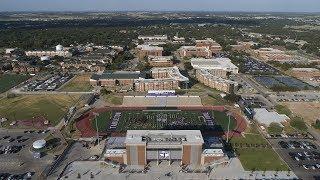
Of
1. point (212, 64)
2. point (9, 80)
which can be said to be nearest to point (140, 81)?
point (212, 64)

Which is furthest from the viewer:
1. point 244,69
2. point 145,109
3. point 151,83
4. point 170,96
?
point 244,69

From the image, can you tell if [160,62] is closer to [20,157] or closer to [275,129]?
[275,129]

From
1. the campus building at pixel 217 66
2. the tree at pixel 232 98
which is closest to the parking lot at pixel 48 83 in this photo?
the campus building at pixel 217 66

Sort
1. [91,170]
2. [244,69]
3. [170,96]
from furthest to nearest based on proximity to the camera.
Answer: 1. [244,69]
2. [170,96]
3. [91,170]

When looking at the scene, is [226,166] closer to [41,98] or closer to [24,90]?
[41,98]

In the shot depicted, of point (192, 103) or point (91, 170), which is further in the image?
point (192, 103)

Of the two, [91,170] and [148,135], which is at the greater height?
[148,135]

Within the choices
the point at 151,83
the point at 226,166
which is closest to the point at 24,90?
the point at 151,83
